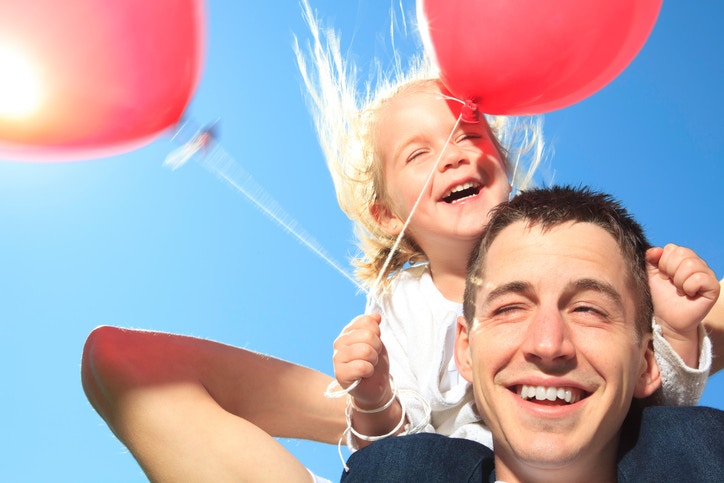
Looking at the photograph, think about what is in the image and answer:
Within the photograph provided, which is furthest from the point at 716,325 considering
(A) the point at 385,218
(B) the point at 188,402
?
(B) the point at 188,402

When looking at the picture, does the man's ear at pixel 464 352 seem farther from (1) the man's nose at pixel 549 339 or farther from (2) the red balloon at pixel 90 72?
(2) the red balloon at pixel 90 72

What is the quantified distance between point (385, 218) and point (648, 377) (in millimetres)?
1093

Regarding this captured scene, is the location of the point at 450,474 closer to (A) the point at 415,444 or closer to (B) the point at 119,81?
(A) the point at 415,444

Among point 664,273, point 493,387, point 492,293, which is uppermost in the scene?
point 664,273

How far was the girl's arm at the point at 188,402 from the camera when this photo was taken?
1.45 metres

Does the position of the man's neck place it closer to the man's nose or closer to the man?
the man

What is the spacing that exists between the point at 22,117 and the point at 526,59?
1.05m

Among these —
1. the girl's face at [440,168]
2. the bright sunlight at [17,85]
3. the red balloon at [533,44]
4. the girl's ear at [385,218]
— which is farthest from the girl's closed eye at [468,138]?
the bright sunlight at [17,85]

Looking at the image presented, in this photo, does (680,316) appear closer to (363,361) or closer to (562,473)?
(562,473)

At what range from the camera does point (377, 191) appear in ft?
7.65

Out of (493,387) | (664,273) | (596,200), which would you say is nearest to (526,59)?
(596,200)

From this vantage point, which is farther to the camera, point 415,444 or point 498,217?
point 498,217

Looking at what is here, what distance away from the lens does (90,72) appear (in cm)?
142

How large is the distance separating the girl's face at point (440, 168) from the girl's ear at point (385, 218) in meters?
0.10
